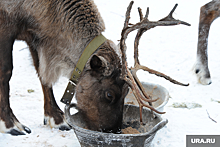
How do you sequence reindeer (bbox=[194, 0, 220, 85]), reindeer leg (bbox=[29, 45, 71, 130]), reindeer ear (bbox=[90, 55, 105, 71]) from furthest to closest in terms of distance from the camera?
reindeer (bbox=[194, 0, 220, 85]) < reindeer leg (bbox=[29, 45, 71, 130]) < reindeer ear (bbox=[90, 55, 105, 71])

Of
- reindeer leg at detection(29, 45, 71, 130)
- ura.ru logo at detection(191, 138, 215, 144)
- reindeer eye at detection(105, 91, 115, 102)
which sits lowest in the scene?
ura.ru logo at detection(191, 138, 215, 144)

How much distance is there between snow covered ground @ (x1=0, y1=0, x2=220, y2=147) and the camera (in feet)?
9.55

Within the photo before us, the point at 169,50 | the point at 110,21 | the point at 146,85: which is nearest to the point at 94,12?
the point at 146,85

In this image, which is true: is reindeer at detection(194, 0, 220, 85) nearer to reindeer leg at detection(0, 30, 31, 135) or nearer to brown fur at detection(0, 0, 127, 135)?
brown fur at detection(0, 0, 127, 135)

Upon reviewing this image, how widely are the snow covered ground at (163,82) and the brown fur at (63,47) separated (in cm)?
41

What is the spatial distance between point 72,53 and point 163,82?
2538 mm

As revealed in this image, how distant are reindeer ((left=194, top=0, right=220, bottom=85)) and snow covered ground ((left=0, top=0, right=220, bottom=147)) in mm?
230

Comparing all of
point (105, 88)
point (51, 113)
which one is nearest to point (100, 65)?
point (105, 88)

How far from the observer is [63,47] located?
9.15 feet

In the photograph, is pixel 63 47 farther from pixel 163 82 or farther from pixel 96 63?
pixel 163 82

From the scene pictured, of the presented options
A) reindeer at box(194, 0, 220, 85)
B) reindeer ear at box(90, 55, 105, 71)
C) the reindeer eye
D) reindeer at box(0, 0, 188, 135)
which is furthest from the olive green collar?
reindeer at box(194, 0, 220, 85)

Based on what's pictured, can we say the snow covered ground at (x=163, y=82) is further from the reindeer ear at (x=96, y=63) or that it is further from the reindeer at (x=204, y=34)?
the reindeer ear at (x=96, y=63)

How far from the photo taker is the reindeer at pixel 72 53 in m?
2.43

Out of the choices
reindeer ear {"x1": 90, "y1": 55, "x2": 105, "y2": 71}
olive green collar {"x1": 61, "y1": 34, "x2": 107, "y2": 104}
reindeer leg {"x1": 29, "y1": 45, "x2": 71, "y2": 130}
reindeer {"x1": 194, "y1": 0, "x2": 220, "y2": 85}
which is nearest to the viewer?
reindeer ear {"x1": 90, "y1": 55, "x2": 105, "y2": 71}
